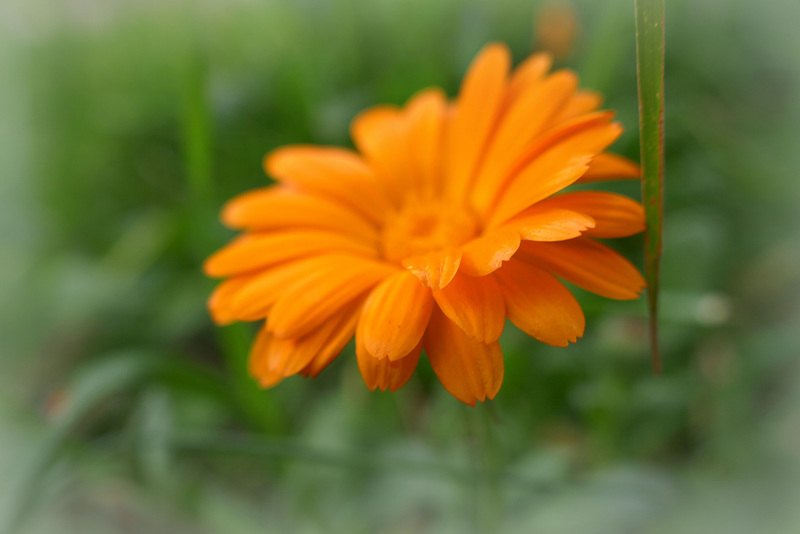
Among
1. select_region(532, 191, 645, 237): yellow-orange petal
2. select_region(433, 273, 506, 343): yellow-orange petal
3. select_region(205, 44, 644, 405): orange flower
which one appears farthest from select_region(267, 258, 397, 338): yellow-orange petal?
select_region(532, 191, 645, 237): yellow-orange petal

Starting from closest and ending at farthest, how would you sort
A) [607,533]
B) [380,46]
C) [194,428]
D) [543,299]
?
[543,299] < [607,533] < [194,428] < [380,46]

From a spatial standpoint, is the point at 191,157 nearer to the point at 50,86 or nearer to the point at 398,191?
the point at 398,191

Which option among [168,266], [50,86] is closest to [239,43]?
[50,86]

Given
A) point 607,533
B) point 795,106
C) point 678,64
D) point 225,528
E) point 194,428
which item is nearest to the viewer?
point 607,533

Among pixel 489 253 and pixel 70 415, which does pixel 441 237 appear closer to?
pixel 489 253

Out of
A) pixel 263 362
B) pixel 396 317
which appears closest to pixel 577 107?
pixel 396 317

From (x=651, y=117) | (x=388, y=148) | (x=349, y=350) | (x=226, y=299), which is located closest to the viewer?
(x=651, y=117)

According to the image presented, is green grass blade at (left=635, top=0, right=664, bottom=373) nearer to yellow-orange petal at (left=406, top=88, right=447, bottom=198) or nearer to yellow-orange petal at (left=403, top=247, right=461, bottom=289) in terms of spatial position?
yellow-orange petal at (left=403, top=247, right=461, bottom=289)
